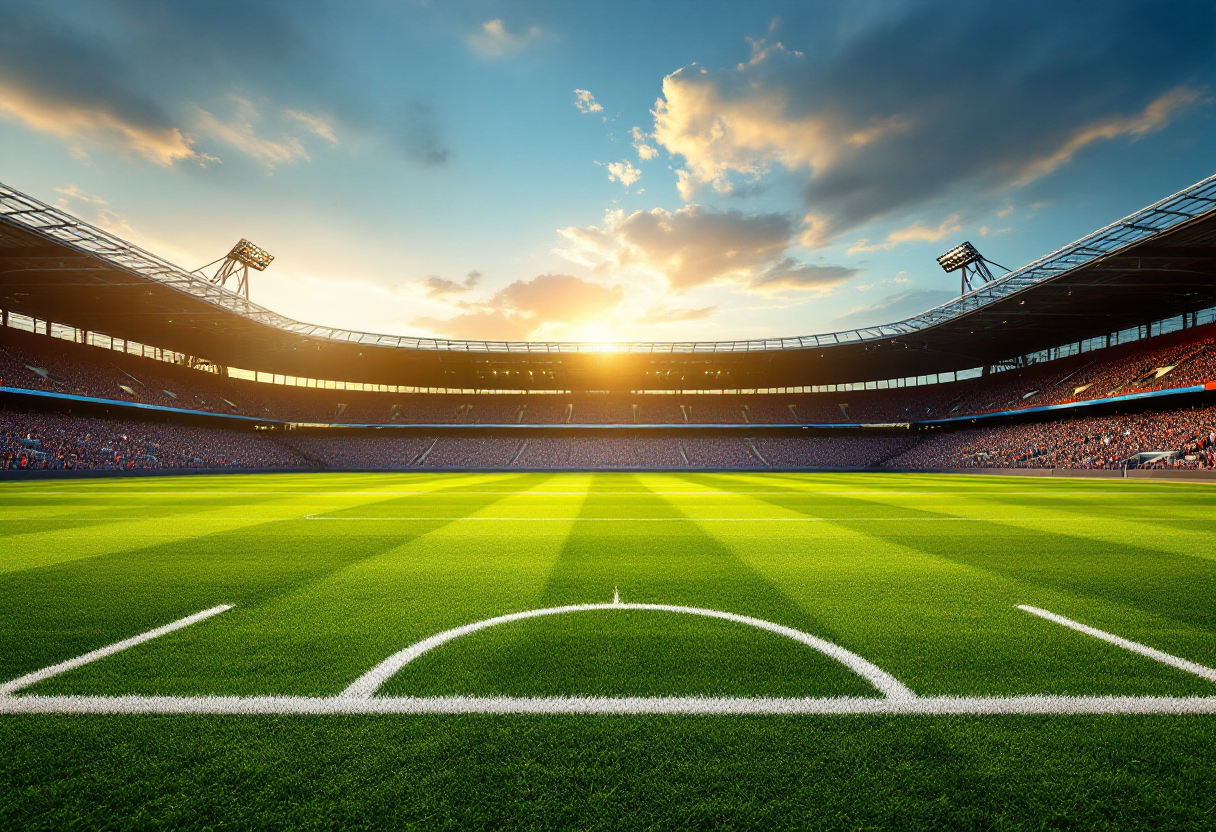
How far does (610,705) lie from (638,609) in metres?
1.73

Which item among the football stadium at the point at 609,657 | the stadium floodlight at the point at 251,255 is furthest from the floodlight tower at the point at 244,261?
the football stadium at the point at 609,657

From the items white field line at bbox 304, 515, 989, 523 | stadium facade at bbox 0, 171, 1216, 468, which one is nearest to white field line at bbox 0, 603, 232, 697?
white field line at bbox 304, 515, 989, 523

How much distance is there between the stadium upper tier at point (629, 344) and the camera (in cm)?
2323

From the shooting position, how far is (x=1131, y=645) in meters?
3.56

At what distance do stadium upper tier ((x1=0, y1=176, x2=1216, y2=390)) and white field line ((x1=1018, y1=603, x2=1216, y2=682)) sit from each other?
24.4m

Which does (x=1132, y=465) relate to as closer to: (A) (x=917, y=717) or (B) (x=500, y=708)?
(A) (x=917, y=717)

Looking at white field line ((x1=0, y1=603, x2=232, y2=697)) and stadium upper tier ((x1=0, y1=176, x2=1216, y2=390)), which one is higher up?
stadium upper tier ((x1=0, y1=176, x2=1216, y2=390))

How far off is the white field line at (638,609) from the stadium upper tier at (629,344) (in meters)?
26.4

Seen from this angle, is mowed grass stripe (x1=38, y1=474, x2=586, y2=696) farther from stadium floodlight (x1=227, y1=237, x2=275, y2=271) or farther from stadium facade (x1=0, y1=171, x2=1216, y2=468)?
stadium floodlight (x1=227, y1=237, x2=275, y2=271)

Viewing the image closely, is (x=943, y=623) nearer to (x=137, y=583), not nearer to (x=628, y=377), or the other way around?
(x=137, y=583)

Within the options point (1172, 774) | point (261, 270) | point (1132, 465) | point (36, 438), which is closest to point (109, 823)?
point (1172, 774)

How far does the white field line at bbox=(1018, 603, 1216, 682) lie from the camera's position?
3166 millimetres

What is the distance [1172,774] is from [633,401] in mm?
55192

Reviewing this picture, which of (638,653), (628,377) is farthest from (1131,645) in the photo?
(628,377)
